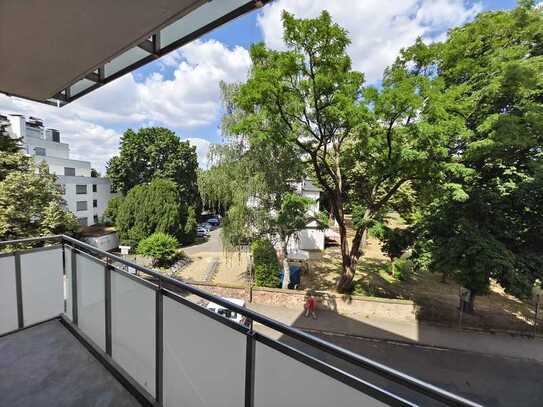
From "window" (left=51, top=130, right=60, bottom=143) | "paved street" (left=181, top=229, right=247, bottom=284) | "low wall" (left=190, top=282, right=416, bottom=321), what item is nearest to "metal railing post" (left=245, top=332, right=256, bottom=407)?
"low wall" (left=190, top=282, right=416, bottom=321)

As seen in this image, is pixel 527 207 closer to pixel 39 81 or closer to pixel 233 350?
pixel 233 350

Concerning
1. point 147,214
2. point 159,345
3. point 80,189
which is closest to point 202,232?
point 147,214

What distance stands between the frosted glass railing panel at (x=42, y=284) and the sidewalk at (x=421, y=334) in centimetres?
777

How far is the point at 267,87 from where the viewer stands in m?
8.02

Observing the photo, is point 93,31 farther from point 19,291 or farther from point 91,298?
point 19,291

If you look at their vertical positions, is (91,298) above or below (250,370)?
below

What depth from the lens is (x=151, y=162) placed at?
25.4 meters

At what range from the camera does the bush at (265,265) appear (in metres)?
11.4

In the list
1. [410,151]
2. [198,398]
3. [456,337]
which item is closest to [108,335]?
[198,398]

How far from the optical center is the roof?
1586mm

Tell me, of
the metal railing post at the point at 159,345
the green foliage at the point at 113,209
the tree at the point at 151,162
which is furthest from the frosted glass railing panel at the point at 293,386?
the tree at the point at 151,162

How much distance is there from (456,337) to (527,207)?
4.73 m

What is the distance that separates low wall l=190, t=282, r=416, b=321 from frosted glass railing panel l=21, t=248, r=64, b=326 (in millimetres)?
8265

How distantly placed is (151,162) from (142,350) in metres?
26.2
